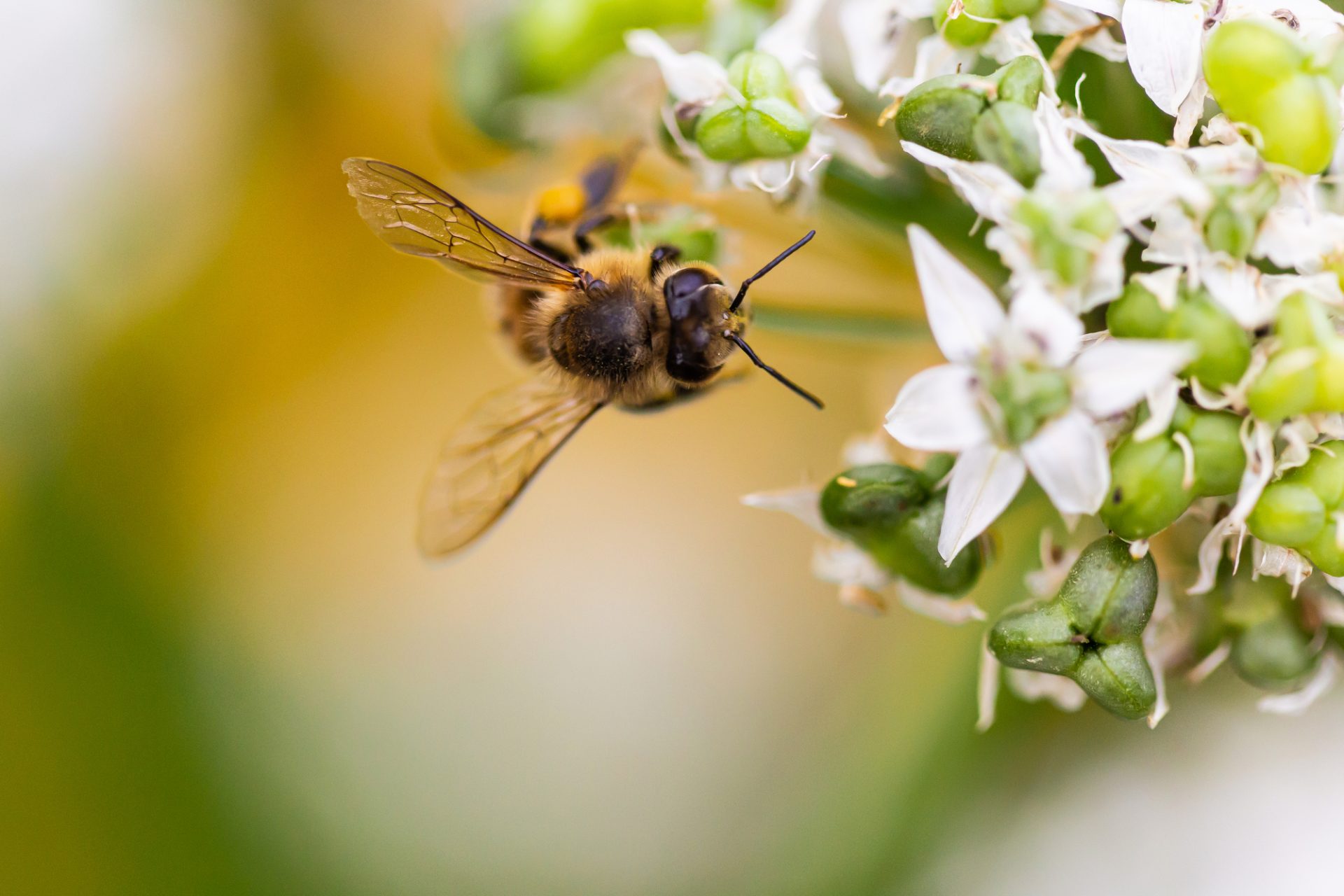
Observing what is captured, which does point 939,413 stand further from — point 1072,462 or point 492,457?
point 492,457

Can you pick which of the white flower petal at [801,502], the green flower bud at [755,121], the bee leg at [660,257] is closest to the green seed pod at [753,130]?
the green flower bud at [755,121]

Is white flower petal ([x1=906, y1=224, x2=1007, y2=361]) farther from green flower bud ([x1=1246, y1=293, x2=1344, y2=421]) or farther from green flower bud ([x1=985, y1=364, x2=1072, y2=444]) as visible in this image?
green flower bud ([x1=1246, y1=293, x2=1344, y2=421])

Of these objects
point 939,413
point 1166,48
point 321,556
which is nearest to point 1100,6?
point 1166,48

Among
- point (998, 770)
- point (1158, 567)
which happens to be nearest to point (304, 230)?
point (998, 770)

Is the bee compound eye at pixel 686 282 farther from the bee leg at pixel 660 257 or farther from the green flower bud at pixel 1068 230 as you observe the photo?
the green flower bud at pixel 1068 230

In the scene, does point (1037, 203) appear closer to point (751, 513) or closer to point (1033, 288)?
point (1033, 288)

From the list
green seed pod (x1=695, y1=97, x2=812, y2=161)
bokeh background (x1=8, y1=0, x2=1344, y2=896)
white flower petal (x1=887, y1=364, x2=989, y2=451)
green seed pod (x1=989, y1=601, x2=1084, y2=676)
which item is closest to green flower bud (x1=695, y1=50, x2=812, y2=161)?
green seed pod (x1=695, y1=97, x2=812, y2=161)
